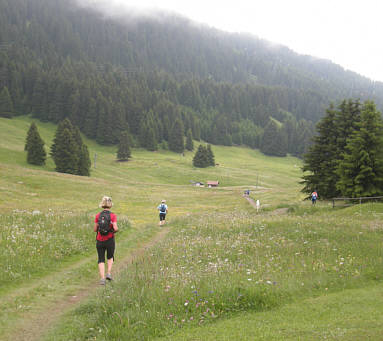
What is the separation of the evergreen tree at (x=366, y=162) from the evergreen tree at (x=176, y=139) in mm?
120269

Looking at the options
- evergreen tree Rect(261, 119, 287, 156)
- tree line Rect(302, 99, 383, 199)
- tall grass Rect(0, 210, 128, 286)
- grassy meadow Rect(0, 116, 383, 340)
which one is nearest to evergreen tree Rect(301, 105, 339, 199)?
tree line Rect(302, 99, 383, 199)

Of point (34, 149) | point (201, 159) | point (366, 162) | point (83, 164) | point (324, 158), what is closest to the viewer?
point (366, 162)

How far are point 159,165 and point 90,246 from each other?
3808 inches

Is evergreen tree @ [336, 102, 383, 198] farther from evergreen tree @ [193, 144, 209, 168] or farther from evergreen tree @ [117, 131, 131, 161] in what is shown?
evergreen tree @ [117, 131, 131, 161]

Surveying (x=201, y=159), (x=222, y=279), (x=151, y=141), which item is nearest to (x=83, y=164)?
(x=201, y=159)

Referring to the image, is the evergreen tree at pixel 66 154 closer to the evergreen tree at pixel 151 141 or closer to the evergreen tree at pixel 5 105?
the evergreen tree at pixel 151 141

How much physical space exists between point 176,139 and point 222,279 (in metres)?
142

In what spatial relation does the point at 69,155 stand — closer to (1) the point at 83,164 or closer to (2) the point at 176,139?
(1) the point at 83,164

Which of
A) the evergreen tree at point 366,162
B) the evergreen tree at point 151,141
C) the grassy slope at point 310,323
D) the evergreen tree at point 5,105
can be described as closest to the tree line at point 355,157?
the evergreen tree at point 366,162

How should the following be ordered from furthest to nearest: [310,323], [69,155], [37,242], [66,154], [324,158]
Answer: [66,154]
[69,155]
[324,158]
[37,242]
[310,323]

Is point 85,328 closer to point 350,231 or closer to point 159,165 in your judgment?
point 350,231

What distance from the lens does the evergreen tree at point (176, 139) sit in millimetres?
149425

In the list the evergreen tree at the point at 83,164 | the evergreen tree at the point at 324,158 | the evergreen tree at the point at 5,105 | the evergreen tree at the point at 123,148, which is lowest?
the evergreen tree at the point at 83,164

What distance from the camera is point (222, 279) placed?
29.3ft
